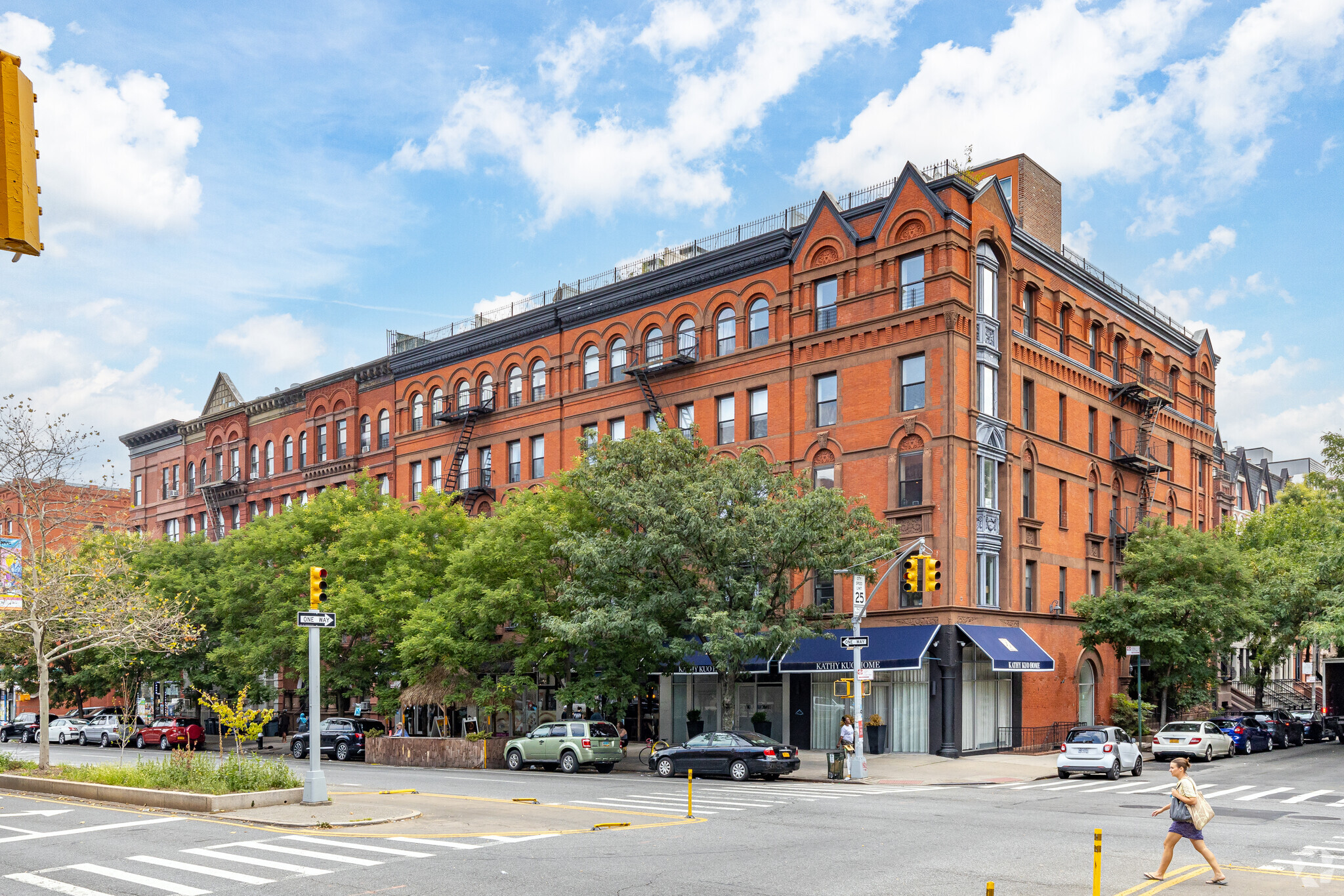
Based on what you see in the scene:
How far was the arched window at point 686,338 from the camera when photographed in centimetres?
4591

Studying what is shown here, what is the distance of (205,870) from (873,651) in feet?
87.0

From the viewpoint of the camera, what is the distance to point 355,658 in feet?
148

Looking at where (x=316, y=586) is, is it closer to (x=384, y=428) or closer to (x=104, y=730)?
(x=384, y=428)

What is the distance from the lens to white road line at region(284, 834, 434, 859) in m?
16.3

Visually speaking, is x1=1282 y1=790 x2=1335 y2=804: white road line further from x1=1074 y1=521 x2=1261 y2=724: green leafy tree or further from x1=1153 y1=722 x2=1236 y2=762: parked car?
x1=1074 y1=521 x2=1261 y2=724: green leafy tree

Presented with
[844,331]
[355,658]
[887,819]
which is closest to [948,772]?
[887,819]

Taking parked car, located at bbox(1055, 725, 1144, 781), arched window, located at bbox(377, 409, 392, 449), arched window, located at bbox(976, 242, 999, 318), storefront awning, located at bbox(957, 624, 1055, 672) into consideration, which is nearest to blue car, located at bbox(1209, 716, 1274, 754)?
storefront awning, located at bbox(957, 624, 1055, 672)

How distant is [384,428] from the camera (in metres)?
61.0

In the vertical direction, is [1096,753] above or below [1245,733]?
above

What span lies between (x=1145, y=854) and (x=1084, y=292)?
36327 mm

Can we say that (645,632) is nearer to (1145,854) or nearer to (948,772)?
(948,772)

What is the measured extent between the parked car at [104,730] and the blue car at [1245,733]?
47.2 m

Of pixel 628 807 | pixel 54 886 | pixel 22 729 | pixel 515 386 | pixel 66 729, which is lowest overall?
pixel 22 729

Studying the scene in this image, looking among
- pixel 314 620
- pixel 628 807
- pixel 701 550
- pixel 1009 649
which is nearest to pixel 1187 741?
pixel 1009 649
